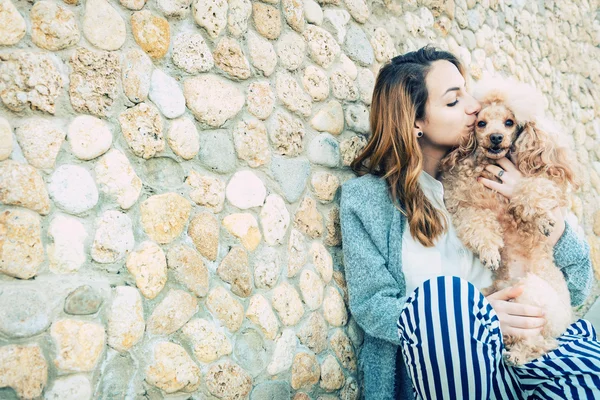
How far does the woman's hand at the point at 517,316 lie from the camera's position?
1.66m

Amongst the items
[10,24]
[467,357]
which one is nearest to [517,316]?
[467,357]

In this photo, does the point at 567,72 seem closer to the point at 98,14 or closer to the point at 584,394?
the point at 584,394

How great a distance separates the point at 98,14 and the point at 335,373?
1.62 meters

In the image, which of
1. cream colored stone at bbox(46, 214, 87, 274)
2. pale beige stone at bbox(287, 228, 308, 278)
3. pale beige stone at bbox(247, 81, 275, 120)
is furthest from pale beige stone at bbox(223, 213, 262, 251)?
cream colored stone at bbox(46, 214, 87, 274)

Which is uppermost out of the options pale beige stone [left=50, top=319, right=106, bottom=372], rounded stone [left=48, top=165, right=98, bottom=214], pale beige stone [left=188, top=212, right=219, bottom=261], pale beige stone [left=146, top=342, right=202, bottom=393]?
rounded stone [left=48, top=165, right=98, bottom=214]

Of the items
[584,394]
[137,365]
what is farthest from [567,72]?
[137,365]

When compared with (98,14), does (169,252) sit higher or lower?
lower

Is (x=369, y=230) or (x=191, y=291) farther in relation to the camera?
(x=369, y=230)

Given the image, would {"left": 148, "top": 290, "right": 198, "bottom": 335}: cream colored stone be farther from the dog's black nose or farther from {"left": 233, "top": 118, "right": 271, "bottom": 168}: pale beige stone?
the dog's black nose

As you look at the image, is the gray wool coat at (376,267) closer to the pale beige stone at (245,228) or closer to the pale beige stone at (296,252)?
the pale beige stone at (296,252)

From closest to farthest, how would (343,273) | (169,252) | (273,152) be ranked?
(169,252) → (273,152) → (343,273)

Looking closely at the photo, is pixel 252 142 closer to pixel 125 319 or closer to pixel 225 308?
pixel 225 308

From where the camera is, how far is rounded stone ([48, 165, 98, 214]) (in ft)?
4.33

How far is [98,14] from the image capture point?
1.43m
